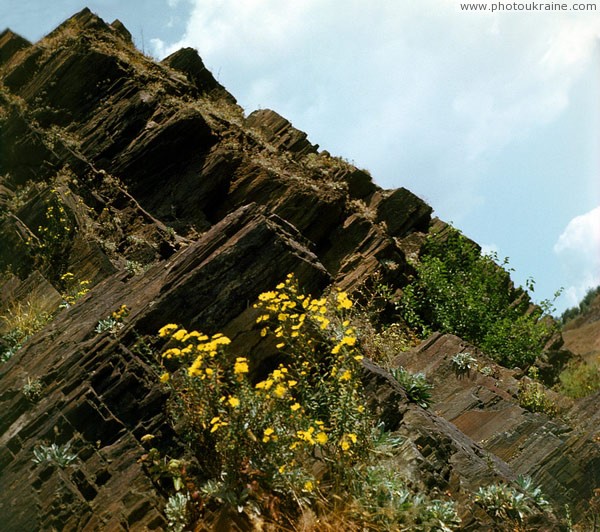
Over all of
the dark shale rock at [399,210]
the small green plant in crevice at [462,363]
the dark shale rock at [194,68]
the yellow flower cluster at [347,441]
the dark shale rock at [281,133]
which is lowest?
the yellow flower cluster at [347,441]

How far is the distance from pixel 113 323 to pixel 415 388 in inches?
170

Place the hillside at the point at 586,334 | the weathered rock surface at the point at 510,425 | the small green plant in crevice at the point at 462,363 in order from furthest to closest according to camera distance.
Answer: the hillside at the point at 586,334, the small green plant in crevice at the point at 462,363, the weathered rock surface at the point at 510,425

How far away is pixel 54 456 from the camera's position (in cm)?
638

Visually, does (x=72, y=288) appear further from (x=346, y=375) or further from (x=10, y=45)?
(x=10, y=45)

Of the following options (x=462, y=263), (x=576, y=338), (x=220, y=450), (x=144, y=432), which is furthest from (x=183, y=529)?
(x=576, y=338)

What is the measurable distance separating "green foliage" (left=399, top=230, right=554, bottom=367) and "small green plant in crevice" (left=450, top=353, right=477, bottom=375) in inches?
185

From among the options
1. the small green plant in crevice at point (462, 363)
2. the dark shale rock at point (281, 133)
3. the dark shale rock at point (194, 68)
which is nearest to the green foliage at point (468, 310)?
the small green plant in crevice at point (462, 363)

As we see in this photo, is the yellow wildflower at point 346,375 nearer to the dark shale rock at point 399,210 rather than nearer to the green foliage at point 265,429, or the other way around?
the green foliage at point 265,429

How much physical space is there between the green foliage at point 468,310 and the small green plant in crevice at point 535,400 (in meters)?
4.07

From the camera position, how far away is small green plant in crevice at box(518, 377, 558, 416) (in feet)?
42.8

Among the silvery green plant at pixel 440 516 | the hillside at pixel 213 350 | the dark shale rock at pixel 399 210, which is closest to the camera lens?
the hillside at pixel 213 350

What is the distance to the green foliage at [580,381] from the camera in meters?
18.8

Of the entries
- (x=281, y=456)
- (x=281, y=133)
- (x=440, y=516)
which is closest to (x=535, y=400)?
(x=440, y=516)

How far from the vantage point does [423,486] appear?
6.91 m
